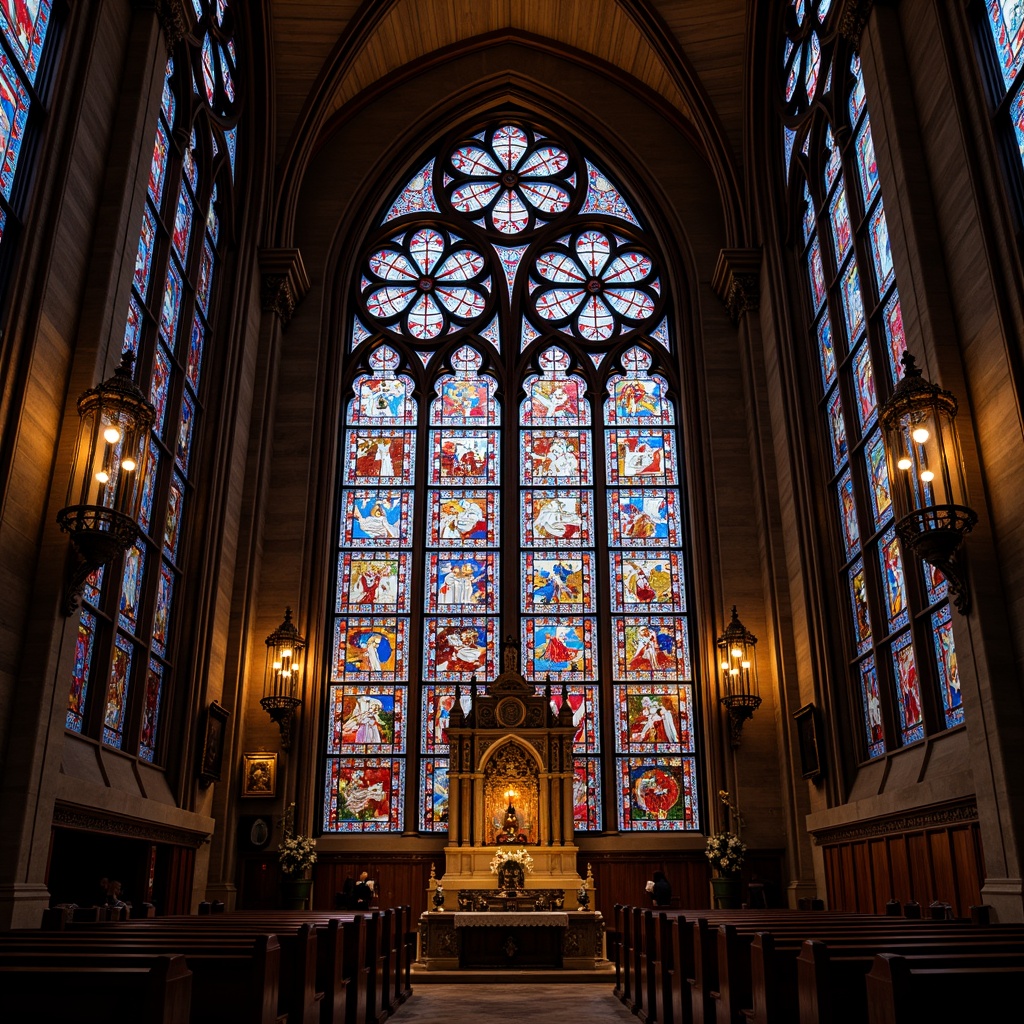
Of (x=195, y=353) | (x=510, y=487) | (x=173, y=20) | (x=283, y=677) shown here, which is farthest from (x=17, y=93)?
(x=510, y=487)

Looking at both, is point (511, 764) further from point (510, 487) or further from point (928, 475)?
point (928, 475)

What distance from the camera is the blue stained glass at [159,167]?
13.9 m

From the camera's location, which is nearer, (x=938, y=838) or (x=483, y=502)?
(x=938, y=838)

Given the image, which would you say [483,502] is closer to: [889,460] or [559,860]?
[559,860]

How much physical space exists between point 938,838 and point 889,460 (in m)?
4.22

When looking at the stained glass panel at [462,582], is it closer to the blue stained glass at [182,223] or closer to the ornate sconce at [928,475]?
the blue stained glass at [182,223]

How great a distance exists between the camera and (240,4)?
17.9m

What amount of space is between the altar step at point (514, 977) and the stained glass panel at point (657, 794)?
143 inches

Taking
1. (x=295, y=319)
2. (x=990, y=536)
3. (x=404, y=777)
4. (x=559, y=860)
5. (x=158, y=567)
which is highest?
(x=295, y=319)

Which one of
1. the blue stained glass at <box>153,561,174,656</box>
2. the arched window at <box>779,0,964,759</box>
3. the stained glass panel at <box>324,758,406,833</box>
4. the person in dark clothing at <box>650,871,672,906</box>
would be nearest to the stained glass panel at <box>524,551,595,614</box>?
the stained glass panel at <box>324,758,406,833</box>

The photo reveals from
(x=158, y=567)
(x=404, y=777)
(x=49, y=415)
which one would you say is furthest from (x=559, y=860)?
(x=49, y=415)

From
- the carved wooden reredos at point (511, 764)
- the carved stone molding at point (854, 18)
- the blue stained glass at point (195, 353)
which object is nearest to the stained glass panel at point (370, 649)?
the carved wooden reredos at point (511, 764)

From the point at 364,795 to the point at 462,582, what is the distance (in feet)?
13.3

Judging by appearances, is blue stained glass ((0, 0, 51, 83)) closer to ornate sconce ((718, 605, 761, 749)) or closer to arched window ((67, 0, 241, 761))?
arched window ((67, 0, 241, 761))
